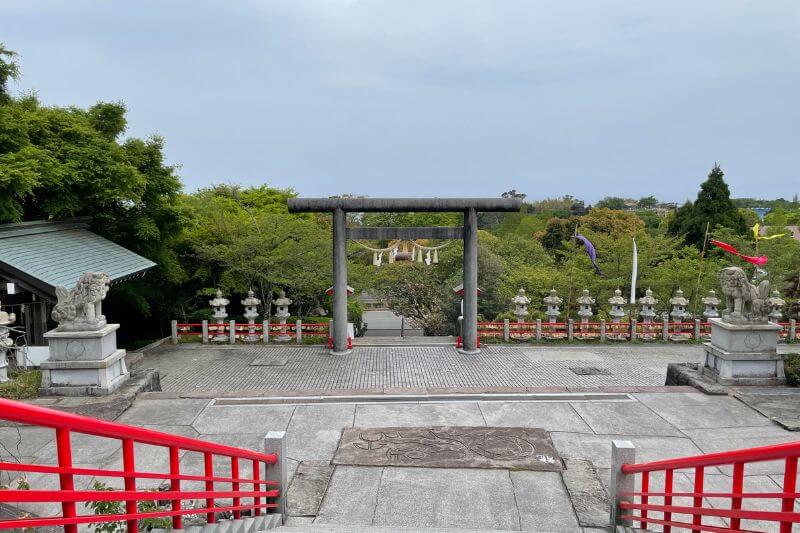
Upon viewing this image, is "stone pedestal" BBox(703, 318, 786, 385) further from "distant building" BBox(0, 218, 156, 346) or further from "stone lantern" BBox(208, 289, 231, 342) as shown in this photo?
"stone lantern" BBox(208, 289, 231, 342)

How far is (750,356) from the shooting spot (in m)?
11.7

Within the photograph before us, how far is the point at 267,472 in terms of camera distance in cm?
633

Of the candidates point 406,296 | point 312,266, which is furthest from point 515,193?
point 312,266

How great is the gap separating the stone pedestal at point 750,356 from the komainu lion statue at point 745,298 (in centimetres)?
19

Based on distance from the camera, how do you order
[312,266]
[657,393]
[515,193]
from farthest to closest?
[515,193] → [312,266] → [657,393]

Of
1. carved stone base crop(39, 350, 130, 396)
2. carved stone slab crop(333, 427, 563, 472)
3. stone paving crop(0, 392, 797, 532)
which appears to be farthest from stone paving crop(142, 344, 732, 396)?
carved stone slab crop(333, 427, 563, 472)

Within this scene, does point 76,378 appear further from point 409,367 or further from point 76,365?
point 409,367

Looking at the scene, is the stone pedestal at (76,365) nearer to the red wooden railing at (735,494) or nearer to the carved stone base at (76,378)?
the carved stone base at (76,378)

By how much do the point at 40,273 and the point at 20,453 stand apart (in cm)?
643

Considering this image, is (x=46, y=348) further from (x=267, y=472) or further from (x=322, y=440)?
(x=267, y=472)

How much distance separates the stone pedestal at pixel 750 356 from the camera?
38.3 feet

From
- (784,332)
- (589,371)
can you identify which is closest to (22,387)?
(589,371)

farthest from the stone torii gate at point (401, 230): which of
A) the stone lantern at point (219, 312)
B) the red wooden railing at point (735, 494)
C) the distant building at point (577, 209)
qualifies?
the distant building at point (577, 209)

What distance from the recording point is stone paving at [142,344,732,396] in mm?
13758
